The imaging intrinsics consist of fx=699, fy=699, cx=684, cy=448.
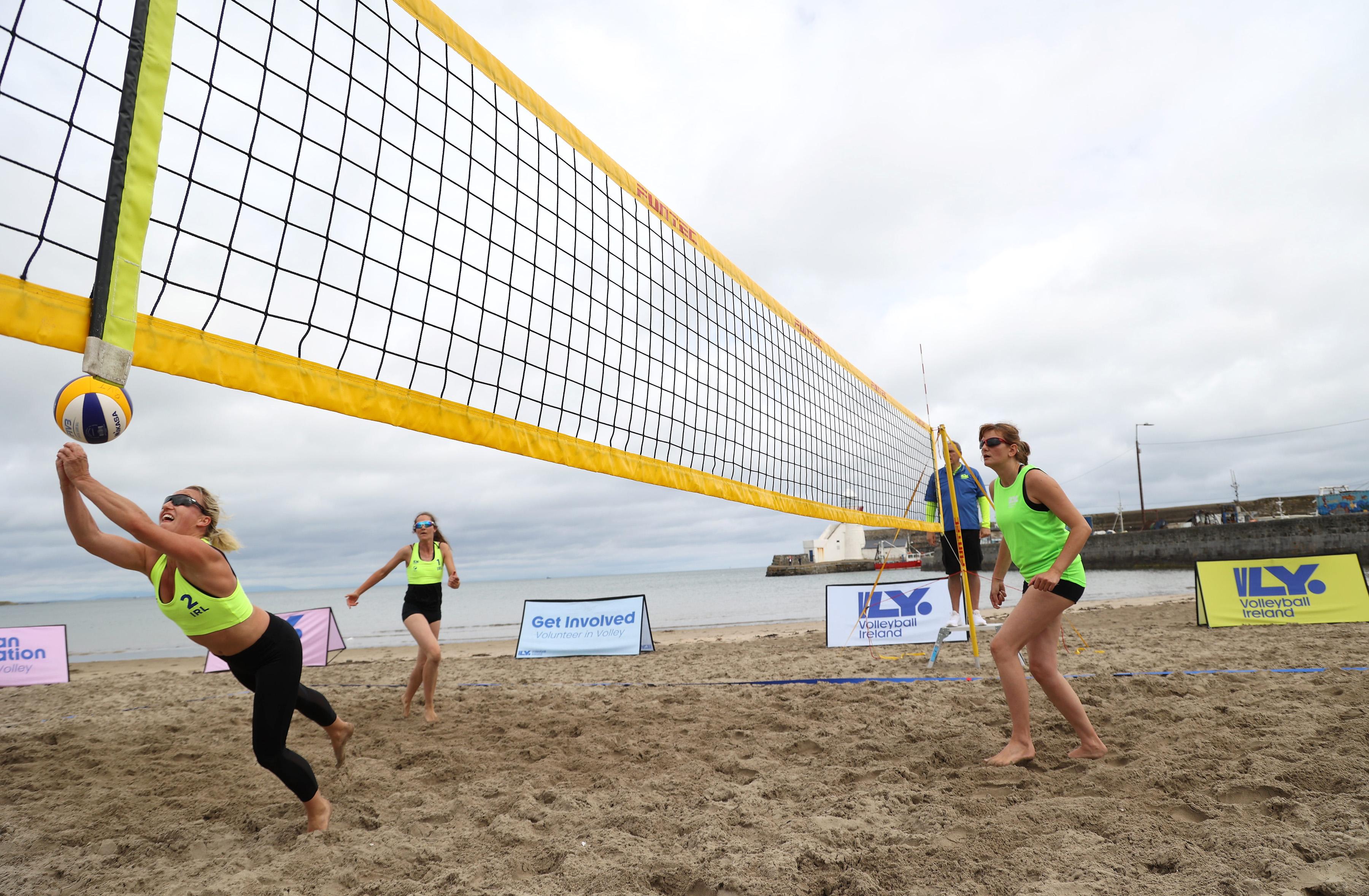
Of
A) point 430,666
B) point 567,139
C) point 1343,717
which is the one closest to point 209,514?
point 430,666

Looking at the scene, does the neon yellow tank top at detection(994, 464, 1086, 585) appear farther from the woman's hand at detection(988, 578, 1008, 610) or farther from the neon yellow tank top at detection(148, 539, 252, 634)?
the neon yellow tank top at detection(148, 539, 252, 634)

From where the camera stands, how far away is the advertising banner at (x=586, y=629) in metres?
8.48

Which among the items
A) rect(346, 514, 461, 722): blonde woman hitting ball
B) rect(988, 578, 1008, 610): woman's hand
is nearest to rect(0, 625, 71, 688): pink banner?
rect(346, 514, 461, 722): blonde woman hitting ball

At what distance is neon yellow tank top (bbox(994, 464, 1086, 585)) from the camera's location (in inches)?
119

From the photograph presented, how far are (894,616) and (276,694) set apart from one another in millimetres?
5933

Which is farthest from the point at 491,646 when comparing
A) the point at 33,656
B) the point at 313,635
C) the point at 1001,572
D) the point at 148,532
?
the point at 148,532

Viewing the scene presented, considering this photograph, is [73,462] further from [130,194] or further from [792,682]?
[792,682]

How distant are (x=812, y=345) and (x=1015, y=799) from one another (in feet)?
15.3

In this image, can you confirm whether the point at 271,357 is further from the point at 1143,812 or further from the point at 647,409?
the point at 1143,812

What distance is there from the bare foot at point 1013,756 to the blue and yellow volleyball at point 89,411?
10.6 ft

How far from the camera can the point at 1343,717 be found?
115 inches

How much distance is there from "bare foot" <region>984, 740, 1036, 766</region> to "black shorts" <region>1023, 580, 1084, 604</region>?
629 millimetres

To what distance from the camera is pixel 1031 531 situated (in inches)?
121

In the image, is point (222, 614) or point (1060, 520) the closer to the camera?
point (222, 614)
